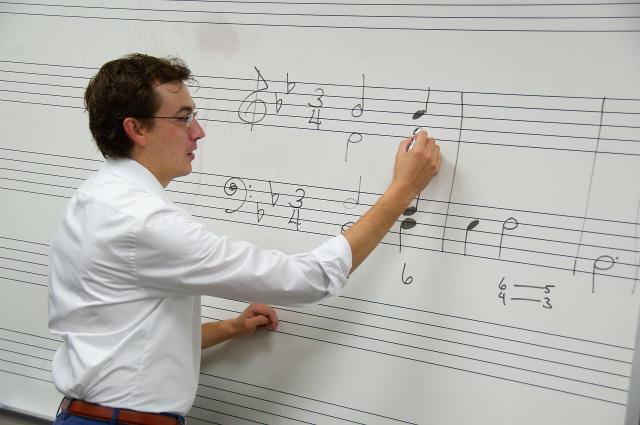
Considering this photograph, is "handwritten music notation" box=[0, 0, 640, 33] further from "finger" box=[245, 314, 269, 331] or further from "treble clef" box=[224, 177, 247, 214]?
"finger" box=[245, 314, 269, 331]

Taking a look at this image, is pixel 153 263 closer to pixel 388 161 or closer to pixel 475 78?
pixel 388 161

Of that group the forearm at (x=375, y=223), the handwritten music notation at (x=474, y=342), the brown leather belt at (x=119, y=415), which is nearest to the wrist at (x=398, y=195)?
the forearm at (x=375, y=223)

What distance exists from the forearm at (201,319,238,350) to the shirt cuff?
337 millimetres

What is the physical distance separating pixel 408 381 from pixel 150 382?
20.1 inches

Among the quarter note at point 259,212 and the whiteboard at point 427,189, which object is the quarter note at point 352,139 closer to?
the whiteboard at point 427,189

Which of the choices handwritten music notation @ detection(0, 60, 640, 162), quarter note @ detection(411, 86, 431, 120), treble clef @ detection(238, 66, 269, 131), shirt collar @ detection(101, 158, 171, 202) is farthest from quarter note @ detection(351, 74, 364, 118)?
shirt collar @ detection(101, 158, 171, 202)

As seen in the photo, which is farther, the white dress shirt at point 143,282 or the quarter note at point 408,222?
the quarter note at point 408,222

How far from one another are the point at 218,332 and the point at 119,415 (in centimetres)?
29

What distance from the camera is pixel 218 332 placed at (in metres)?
1.22

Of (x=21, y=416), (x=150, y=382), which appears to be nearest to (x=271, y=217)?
(x=150, y=382)

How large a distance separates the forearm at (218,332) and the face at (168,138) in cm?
35

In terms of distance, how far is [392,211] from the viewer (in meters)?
1.03

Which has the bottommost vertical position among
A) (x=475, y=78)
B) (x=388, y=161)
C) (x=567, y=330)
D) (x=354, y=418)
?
(x=354, y=418)

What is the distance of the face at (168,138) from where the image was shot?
1062 mm
